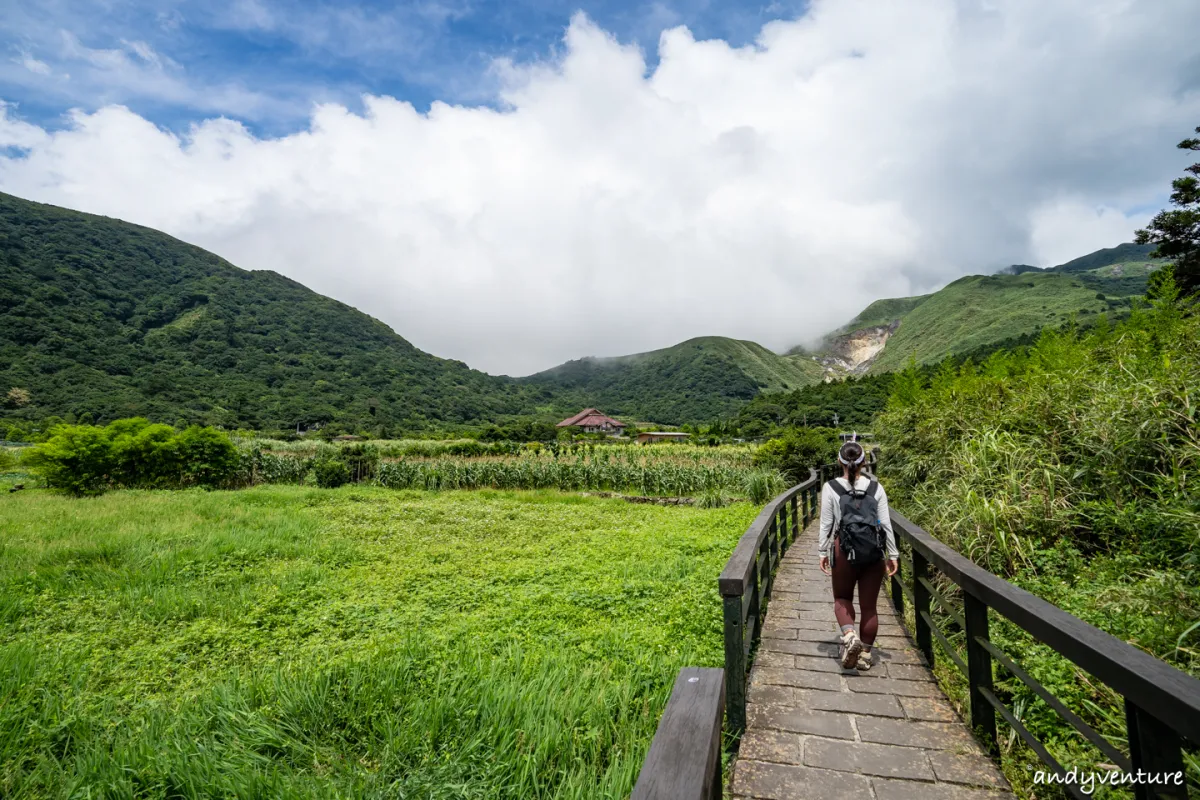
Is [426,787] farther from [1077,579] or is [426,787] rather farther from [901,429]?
[901,429]

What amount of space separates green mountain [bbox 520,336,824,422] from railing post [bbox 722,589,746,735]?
12024 centimetres

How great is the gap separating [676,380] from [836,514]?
151023mm

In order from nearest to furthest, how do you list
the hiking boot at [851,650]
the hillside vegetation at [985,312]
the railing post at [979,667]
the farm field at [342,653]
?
the farm field at [342,653] → the railing post at [979,667] → the hiking boot at [851,650] → the hillside vegetation at [985,312]

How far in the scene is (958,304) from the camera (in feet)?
412

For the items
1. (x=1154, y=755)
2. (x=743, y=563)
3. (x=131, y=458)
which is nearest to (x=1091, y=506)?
(x=743, y=563)

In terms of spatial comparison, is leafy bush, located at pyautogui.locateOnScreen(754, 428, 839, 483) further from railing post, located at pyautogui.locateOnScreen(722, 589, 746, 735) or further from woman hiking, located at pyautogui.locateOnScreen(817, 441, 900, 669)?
railing post, located at pyautogui.locateOnScreen(722, 589, 746, 735)

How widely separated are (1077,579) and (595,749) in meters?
4.16

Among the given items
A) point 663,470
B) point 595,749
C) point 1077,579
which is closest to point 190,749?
point 595,749

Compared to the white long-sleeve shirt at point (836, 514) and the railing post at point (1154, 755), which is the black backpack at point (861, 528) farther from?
the railing post at point (1154, 755)

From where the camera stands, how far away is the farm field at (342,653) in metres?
3.01

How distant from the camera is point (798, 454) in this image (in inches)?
756

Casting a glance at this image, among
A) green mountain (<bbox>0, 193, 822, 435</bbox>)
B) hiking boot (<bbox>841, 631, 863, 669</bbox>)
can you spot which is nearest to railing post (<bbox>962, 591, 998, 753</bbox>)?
hiking boot (<bbox>841, 631, 863, 669</bbox>)

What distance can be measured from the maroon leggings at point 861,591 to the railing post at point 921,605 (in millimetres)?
381

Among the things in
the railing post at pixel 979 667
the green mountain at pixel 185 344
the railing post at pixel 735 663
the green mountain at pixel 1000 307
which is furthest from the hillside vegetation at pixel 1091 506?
the green mountain at pixel 1000 307
